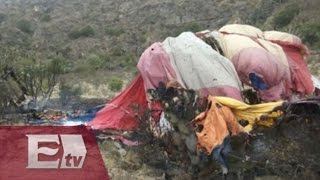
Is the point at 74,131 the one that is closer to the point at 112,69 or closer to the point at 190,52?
the point at 190,52

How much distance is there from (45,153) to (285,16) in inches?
1235

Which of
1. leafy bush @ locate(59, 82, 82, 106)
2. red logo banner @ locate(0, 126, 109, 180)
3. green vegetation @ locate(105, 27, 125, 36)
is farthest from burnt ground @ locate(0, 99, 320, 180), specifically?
green vegetation @ locate(105, 27, 125, 36)

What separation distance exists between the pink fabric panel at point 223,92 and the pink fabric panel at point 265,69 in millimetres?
462

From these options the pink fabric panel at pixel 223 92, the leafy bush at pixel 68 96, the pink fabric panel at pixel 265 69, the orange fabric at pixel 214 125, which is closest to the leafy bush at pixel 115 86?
the leafy bush at pixel 68 96

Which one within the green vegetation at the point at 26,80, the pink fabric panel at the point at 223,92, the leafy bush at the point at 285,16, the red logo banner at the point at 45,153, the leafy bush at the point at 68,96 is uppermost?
the red logo banner at the point at 45,153

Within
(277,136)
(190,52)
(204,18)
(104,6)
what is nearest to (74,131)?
(277,136)

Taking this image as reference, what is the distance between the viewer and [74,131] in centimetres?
590

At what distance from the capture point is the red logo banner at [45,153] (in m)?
5.77

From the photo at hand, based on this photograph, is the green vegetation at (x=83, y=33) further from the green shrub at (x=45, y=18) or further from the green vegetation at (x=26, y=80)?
→ the green vegetation at (x=26, y=80)

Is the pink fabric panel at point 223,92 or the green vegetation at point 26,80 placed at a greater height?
the pink fabric panel at point 223,92

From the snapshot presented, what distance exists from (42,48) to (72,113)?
89.0 ft

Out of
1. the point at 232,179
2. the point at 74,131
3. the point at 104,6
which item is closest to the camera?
the point at 74,131

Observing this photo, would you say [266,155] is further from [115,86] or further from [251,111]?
[115,86]

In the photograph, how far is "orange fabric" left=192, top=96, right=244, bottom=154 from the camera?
7480 millimetres
